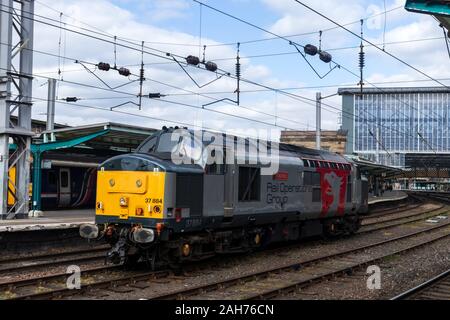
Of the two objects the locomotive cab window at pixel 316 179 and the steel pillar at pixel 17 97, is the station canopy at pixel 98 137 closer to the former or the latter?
the steel pillar at pixel 17 97

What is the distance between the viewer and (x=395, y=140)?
8494 cm

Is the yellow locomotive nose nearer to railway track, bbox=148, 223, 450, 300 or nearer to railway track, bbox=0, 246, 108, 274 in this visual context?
railway track, bbox=148, 223, 450, 300

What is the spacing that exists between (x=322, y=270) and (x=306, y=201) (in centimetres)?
376

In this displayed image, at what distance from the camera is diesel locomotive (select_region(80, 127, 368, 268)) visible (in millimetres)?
11320

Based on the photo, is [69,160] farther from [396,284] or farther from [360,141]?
[360,141]

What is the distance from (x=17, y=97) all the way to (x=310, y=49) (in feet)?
37.5

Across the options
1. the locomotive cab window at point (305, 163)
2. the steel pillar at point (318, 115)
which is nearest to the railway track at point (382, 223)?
the steel pillar at point (318, 115)

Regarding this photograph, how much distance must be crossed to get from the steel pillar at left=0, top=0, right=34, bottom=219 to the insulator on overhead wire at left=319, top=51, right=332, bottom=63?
1102cm

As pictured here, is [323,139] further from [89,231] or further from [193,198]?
[89,231]

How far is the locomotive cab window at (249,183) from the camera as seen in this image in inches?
527

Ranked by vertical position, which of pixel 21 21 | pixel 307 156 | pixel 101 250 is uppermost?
pixel 21 21

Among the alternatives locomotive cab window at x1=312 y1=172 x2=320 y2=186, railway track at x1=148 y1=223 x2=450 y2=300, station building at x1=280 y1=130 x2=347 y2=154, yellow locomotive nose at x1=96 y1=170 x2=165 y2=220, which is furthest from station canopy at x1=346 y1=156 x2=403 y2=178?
station building at x1=280 y1=130 x2=347 y2=154

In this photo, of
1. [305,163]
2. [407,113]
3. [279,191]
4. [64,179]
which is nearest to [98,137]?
[64,179]

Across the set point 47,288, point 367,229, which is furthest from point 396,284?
point 367,229
